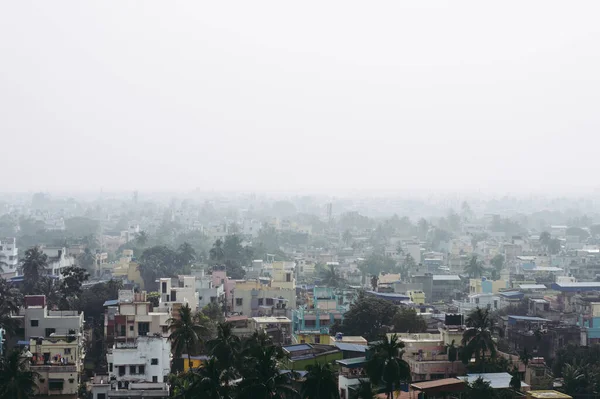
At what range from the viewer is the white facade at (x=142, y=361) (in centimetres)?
3033

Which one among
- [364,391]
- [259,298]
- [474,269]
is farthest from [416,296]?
[364,391]

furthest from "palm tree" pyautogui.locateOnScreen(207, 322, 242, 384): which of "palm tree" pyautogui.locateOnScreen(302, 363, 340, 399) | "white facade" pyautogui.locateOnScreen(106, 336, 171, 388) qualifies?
"white facade" pyautogui.locateOnScreen(106, 336, 171, 388)

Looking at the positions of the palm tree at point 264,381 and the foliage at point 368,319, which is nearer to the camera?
the palm tree at point 264,381

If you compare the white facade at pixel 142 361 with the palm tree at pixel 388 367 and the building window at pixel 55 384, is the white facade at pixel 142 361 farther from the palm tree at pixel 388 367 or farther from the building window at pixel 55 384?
the palm tree at pixel 388 367

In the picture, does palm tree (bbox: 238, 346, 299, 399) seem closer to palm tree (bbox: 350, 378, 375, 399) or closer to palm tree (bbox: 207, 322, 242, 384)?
palm tree (bbox: 207, 322, 242, 384)

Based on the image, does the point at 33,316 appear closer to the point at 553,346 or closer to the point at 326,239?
the point at 553,346

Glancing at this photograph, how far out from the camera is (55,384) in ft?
94.3

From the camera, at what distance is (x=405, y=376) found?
87.6 feet

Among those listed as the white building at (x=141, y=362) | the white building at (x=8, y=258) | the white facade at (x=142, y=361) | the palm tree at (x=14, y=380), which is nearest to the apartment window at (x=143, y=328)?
the white building at (x=141, y=362)

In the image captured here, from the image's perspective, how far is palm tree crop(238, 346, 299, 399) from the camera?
24.5m

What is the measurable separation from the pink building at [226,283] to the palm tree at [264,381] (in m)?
21.8

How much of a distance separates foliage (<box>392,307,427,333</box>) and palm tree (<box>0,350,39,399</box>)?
15153mm

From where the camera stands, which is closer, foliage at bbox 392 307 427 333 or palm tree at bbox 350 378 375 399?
palm tree at bbox 350 378 375 399

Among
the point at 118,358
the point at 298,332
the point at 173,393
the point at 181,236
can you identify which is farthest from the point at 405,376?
the point at 181,236
